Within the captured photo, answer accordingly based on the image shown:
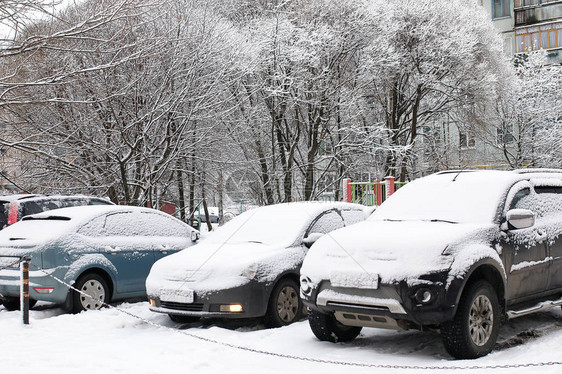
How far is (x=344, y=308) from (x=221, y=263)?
2.22 metres

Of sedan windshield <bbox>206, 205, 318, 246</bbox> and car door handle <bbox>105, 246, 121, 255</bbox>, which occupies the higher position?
sedan windshield <bbox>206, 205, 318, 246</bbox>

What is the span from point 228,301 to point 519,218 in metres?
3.37

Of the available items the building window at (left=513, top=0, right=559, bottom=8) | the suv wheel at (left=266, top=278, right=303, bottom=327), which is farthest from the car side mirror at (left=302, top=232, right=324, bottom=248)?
the building window at (left=513, top=0, right=559, bottom=8)

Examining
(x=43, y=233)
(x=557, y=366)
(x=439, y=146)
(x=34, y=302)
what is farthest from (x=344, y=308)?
(x=439, y=146)

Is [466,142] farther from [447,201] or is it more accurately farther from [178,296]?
[178,296]

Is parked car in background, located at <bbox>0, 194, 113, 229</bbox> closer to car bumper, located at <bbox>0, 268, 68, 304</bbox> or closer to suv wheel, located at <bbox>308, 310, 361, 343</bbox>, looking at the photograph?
car bumper, located at <bbox>0, 268, 68, 304</bbox>

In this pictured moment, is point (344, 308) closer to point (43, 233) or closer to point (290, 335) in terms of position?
point (290, 335)

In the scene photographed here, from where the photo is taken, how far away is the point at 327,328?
22.9 ft

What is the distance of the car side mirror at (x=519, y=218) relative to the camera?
6781mm

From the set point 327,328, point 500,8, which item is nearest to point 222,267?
point 327,328

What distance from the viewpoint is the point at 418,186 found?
7.89 meters

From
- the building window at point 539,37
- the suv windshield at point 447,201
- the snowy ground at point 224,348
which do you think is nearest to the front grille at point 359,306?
the snowy ground at point 224,348

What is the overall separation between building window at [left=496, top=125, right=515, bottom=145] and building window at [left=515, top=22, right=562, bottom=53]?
216 inches

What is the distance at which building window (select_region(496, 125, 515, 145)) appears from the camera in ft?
123
